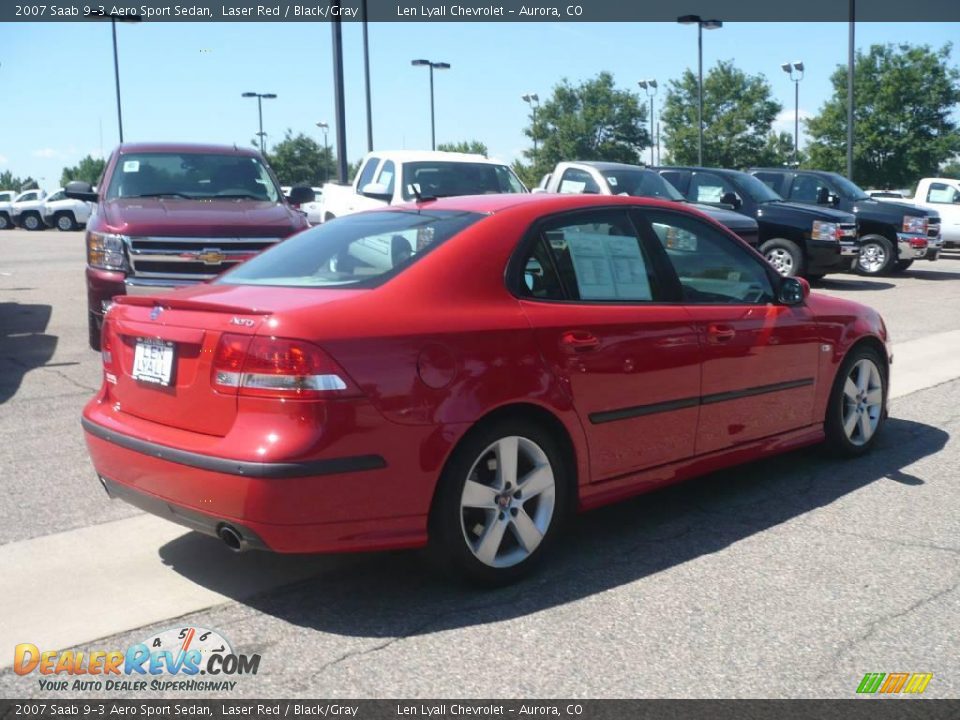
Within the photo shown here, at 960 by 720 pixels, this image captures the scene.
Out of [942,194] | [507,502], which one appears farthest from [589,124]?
→ [507,502]

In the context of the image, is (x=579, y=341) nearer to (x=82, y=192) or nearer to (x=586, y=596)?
(x=586, y=596)

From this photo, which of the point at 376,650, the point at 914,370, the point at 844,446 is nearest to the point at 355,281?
the point at 376,650

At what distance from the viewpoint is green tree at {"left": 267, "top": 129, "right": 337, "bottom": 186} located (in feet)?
252

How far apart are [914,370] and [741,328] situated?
4861mm

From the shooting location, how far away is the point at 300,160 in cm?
7738

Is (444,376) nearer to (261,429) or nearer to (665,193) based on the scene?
(261,429)

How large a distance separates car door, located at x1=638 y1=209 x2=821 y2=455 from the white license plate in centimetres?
228

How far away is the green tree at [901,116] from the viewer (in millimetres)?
49969

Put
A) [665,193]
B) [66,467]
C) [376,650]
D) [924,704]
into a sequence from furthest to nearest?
[665,193] → [66,467] → [376,650] → [924,704]

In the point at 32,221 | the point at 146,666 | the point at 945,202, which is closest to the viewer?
the point at 146,666

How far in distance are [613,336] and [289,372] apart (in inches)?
59.4

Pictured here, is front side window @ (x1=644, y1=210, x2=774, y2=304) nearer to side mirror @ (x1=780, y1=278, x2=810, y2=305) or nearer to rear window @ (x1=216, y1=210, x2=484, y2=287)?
side mirror @ (x1=780, y1=278, x2=810, y2=305)

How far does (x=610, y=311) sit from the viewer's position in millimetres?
4664

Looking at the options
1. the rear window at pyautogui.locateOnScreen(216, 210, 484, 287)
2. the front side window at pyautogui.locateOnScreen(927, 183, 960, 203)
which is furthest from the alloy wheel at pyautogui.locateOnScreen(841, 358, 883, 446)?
the front side window at pyautogui.locateOnScreen(927, 183, 960, 203)
